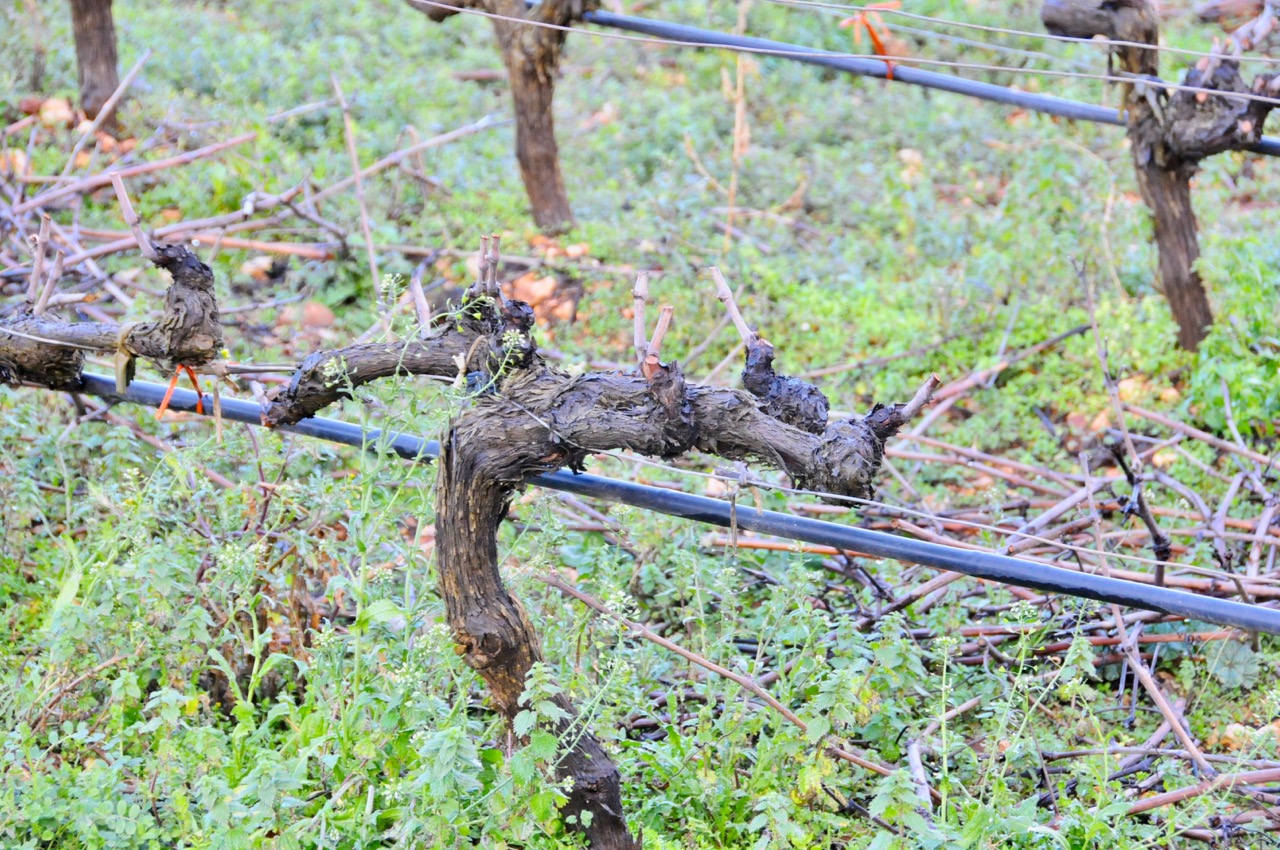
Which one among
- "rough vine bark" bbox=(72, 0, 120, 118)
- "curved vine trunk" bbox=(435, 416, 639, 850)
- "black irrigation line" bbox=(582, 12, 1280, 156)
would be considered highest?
"black irrigation line" bbox=(582, 12, 1280, 156)

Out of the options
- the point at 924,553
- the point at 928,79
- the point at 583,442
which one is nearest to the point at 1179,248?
the point at 928,79

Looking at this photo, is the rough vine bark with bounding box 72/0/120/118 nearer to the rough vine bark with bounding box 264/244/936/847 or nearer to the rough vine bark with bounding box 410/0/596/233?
the rough vine bark with bounding box 410/0/596/233

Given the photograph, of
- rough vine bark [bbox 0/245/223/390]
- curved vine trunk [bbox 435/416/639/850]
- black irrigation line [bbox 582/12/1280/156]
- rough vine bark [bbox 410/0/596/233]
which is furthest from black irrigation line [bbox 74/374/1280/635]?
rough vine bark [bbox 410/0/596/233]

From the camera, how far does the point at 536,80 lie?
587 centimetres

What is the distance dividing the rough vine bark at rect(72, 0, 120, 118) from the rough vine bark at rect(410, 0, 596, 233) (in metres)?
2.04

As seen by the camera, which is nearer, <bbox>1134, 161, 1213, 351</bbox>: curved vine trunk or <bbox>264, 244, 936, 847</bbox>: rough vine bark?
<bbox>264, 244, 936, 847</bbox>: rough vine bark

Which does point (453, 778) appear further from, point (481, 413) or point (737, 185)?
point (737, 185)

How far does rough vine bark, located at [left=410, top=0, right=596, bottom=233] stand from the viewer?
557 centimetres

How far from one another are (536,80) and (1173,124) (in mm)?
2936

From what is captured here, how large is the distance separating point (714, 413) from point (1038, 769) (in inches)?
55.3

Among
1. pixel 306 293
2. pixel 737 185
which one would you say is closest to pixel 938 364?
pixel 737 185

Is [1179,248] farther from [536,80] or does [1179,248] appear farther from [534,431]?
[534,431]

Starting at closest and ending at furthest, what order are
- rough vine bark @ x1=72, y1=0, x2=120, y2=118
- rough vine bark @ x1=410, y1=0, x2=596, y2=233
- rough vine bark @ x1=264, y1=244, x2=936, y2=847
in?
rough vine bark @ x1=264, y1=244, x2=936, y2=847 < rough vine bark @ x1=410, y1=0, x2=596, y2=233 < rough vine bark @ x1=72, y1=0, x2=120, y2=118

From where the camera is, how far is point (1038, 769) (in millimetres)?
2869
